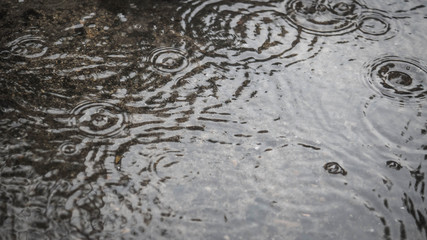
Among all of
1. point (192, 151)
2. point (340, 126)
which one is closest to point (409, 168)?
point (340, 126)

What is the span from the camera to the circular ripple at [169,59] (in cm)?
282

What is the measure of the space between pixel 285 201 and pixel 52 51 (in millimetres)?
2110

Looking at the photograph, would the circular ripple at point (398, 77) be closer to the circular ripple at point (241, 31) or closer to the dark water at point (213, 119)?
the dark water at point (213, 119)

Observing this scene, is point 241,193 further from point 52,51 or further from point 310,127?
point 52,51

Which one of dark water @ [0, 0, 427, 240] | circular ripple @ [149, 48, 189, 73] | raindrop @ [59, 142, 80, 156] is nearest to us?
dark water @ [0, 0, 427, 240]

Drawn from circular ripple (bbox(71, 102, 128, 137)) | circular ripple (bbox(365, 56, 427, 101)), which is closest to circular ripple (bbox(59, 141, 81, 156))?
circular ripple (bbox(71, 102, 128, 137))

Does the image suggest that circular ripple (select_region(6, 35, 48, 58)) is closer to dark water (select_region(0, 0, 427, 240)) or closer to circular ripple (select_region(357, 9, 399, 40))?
dark water (select_region(0, 0, 427, 240))

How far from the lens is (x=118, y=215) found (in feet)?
6.83

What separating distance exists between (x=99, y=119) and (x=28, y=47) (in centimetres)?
98

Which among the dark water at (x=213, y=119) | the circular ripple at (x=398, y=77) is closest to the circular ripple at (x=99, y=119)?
the dark water at (x=213, y=119)

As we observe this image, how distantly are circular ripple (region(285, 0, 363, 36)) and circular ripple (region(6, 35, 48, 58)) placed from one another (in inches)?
82.5

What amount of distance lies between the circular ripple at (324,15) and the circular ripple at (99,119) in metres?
1.72

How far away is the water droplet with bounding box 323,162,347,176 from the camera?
Answer: 7.62 feet

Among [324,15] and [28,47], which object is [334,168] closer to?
[324,15]
